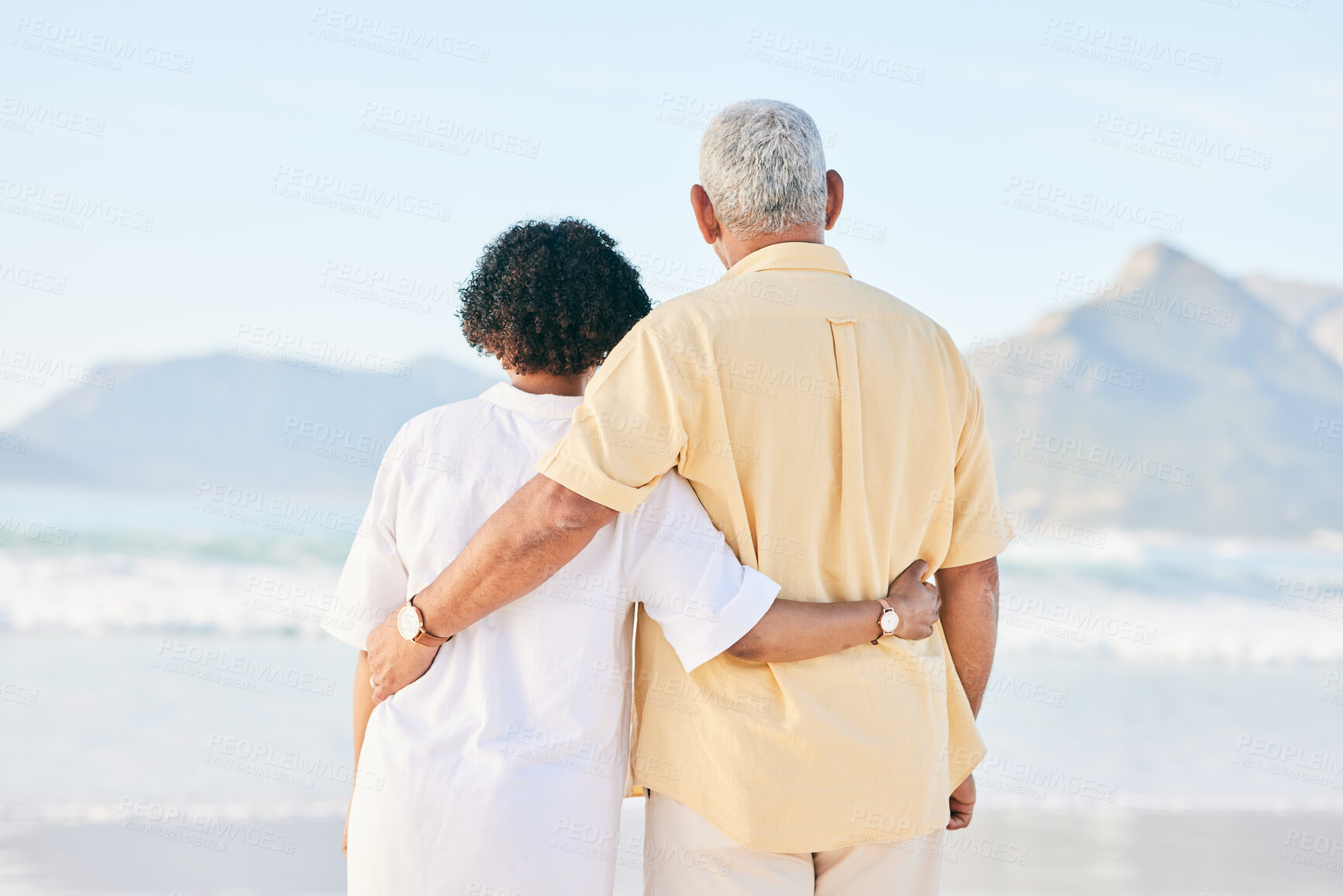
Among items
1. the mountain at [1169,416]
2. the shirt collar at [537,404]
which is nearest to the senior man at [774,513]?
the shirt collar at [537,404]

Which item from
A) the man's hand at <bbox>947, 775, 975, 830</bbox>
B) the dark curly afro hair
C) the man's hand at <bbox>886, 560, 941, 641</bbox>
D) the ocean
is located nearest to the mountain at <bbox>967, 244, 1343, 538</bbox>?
the ocean

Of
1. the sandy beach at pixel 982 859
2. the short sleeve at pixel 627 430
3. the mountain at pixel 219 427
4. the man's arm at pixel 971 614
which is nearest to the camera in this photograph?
the short sleeve at pixel 627 430

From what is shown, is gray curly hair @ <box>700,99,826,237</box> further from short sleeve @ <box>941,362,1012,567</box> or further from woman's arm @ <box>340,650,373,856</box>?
woman's arm @ <box>340,650,373,856</box>

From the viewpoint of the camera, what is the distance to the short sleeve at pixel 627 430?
1345 millimetres

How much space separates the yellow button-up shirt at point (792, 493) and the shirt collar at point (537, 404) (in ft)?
0.35

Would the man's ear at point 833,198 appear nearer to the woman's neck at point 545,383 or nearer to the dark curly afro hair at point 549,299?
the dark curly afro hair at point 549,299

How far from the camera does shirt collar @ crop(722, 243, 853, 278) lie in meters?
1.50

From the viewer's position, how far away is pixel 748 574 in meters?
1.42

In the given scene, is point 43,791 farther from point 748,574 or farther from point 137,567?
point 137,567

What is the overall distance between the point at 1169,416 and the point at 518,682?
26.1 m

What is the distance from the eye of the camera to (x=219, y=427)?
2100cm

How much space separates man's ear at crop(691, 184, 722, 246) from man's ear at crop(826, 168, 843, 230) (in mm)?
175

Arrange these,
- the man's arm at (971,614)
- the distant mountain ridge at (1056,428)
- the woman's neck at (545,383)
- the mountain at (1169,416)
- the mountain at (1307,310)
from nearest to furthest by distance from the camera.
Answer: the woman's neck at (545,383) → the man's arm at (971,614) → the distant mountain ridge at (1056,428) → the mountain at (1169,416) → the mountain at (1307,310)

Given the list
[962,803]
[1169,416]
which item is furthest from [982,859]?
[1169,416]
